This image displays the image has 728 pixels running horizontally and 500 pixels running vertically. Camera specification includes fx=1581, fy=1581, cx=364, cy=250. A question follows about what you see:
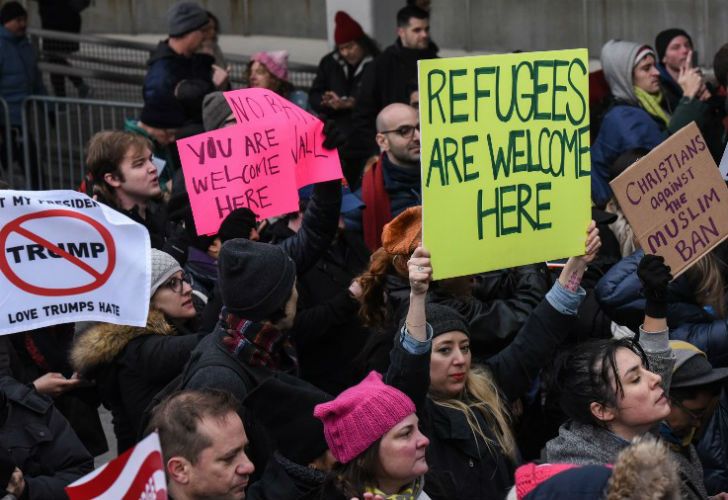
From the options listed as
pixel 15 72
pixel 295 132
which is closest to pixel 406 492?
pixel 295 132

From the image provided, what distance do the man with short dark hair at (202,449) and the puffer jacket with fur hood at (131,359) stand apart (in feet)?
3.87

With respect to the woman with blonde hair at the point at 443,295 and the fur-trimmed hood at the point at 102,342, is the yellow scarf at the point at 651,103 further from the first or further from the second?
the fur-trimmed hood at the point at 102,342

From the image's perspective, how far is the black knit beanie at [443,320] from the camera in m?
5.55

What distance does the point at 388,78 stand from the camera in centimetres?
1030

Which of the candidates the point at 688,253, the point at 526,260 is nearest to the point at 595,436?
the point at 526,260

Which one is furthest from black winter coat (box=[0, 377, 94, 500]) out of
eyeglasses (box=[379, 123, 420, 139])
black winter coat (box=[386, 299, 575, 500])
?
eyeglasses (box=[379, 123, 420, 139])

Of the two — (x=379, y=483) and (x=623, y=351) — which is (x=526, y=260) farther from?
(x=379, y=483)

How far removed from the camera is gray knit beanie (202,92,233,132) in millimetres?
7855

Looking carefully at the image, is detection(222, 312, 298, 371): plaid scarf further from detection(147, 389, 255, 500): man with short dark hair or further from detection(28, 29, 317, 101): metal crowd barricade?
detection(28, 29, 317, 101): metal crowd barricade

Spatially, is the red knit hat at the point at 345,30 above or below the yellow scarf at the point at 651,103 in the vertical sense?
above

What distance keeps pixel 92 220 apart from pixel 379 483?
166 centimetres

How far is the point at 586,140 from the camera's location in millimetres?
5660

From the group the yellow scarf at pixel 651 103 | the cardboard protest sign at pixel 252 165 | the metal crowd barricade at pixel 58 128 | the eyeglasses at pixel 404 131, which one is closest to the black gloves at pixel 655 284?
the cardboard protest sign at pixel 252 165

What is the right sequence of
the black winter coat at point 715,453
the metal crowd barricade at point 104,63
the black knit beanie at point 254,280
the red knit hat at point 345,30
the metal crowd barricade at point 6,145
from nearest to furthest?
the black knit beanie at point 254,280 → the black winter coat at point 715,453 → the red knit hat at point 345,30 → the metal crowd barricade at point 6,145 → the metal crowd barricade at point 104,63
